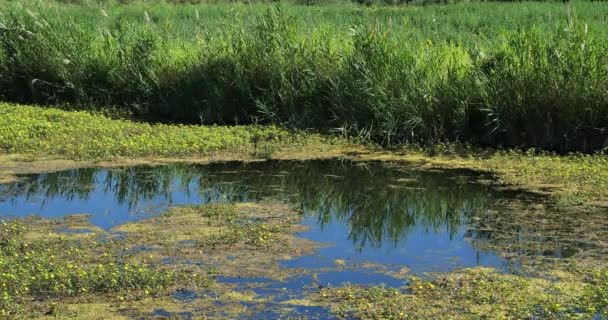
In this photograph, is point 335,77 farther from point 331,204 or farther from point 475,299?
point 475,299

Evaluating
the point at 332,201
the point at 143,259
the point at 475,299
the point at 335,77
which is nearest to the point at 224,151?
the point at 335,77

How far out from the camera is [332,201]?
8.62m

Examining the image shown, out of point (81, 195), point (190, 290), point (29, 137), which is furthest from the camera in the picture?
point (29, 137)

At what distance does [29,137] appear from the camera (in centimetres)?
1094

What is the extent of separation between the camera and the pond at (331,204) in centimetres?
643

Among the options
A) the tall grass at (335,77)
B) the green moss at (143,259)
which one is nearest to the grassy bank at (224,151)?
the tall grass at (335,77)

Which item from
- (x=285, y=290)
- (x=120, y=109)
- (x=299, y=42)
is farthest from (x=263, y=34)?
(x=285, y=290)

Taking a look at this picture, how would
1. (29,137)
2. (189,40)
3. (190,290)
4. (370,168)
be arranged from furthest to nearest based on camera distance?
(189,40) → (29,137) → (370,168) → (190,290)

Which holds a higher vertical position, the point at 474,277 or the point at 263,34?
the point at 263,34

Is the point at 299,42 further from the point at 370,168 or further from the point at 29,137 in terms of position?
the point at 29,137

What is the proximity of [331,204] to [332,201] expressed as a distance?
0.11m

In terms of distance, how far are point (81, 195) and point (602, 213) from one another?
5.16 metres

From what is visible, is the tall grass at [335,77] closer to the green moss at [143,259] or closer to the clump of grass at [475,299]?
the green moss at [143,259]

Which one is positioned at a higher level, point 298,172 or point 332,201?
point 298,172
